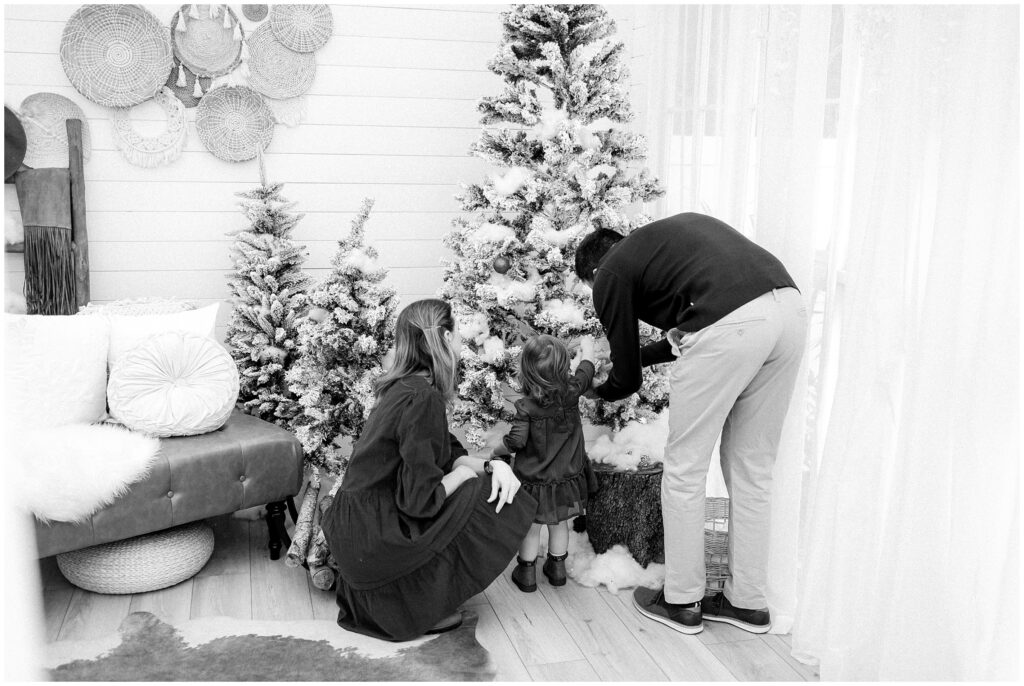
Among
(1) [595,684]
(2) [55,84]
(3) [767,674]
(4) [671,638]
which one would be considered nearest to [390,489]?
(1) [595,684]

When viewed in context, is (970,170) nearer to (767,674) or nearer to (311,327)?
(767,674)

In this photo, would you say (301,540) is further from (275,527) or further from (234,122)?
(234,122)

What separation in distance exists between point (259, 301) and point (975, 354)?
2599 millimetres

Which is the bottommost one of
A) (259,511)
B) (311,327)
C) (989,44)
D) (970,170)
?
(259,511)

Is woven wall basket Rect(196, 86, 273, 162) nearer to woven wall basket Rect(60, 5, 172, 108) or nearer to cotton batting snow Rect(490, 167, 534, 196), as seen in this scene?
woven wall basket Rect(60, 5, 172, 108)

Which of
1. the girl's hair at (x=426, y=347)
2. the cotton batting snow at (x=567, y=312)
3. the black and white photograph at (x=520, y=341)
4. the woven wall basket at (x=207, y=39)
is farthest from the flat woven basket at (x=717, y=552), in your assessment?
the woven wall basket at (x=207, y=39)

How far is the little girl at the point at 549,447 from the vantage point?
2639 millimetres

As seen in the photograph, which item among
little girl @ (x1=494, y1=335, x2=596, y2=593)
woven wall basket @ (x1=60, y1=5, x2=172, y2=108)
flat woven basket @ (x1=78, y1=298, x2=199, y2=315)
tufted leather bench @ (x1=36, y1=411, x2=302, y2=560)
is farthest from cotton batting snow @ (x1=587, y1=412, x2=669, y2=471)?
woven wall basket @ (x1=60, y1=5, x2=172, y2=108)

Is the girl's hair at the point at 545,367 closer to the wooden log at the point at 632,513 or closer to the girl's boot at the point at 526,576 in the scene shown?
the wooden log at the point at 632,513

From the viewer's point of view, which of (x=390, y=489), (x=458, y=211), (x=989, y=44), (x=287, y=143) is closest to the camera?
(x=989, y=44)

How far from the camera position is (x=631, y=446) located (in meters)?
3.01

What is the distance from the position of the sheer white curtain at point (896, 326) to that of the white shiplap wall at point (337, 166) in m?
1.54

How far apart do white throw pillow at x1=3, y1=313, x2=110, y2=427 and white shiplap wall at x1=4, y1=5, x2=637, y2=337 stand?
684 mm

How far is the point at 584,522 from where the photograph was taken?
3139 millimetres
